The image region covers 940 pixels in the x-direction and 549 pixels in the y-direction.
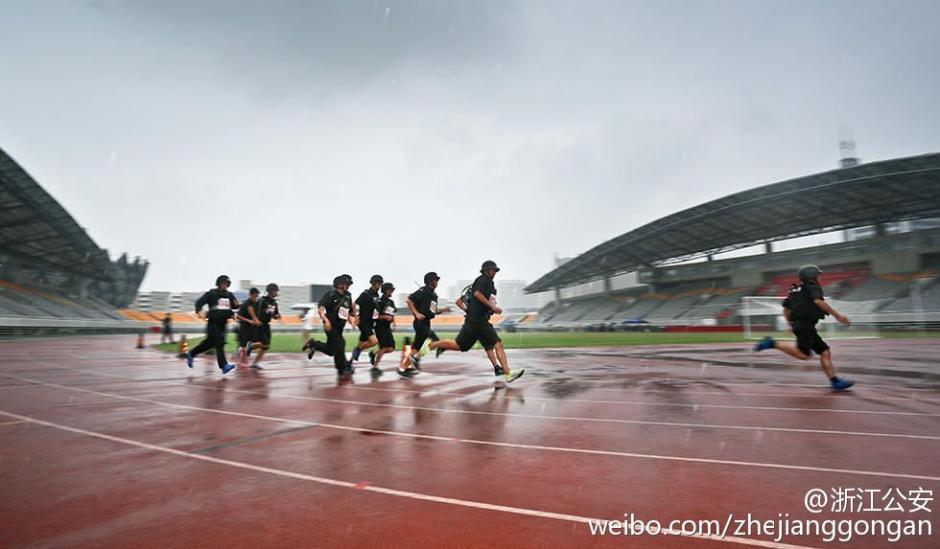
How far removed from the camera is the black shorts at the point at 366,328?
9.70m

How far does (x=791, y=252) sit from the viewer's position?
42.9m

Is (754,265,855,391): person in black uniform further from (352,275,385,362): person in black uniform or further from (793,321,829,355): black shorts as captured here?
(352,275,385,362): person in black uniform

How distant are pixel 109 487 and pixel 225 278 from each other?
6350 mm

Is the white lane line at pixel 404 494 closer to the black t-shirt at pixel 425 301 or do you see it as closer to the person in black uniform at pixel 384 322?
the black t-shirt at pixel 425 301

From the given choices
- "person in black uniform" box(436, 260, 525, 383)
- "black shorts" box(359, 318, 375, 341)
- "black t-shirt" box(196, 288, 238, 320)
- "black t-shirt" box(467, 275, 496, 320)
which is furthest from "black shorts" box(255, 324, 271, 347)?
"black t-shirt" box(467, 275, 496, 320)

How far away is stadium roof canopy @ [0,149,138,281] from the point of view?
25.8 m

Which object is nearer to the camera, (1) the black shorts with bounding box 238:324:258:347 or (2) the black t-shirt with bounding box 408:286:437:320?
(2) the black t-shirt with bounding box 408:286:437:320

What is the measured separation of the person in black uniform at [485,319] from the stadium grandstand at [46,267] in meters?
28.1

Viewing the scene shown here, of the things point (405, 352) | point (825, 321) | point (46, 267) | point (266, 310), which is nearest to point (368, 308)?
point (405, 352)

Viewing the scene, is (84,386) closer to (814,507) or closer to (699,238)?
(814,507)

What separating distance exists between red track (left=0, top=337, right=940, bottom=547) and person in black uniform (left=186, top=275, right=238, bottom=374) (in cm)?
208

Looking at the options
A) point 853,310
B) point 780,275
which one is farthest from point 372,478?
point 780,275

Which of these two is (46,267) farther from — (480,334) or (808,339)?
(808,339)

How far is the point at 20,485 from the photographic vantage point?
2816mm
